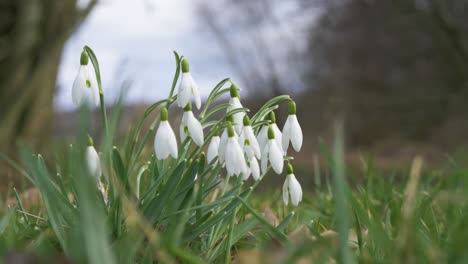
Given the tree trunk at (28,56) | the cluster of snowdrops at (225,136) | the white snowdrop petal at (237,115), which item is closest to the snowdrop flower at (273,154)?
the cluster of snowdrops at (225,136)

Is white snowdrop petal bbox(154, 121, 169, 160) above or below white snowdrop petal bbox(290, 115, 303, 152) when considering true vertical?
above

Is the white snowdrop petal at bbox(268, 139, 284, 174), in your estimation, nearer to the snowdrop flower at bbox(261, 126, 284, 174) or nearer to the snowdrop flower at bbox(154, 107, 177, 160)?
the snowdrop flower at bbox(261, 126, 284, 174)

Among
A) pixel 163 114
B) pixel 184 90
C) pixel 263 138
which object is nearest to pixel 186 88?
pixel 184 90

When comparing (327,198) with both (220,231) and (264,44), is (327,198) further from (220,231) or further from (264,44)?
(264,44)

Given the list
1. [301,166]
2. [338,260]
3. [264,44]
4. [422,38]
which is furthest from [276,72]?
[338,260]

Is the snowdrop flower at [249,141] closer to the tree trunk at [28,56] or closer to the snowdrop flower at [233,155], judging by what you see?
the snowdrop flower at [233,155]

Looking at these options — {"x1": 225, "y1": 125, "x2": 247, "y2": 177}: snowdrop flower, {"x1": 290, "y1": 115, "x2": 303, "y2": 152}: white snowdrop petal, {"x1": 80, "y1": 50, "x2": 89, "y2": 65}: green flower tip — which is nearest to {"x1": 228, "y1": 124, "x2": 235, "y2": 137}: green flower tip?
{"x1": 225, "y1": 125, "x2": 247, "y2": 177}: snowdrop flower

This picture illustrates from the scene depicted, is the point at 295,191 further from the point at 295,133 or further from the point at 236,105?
the point at 236,105
